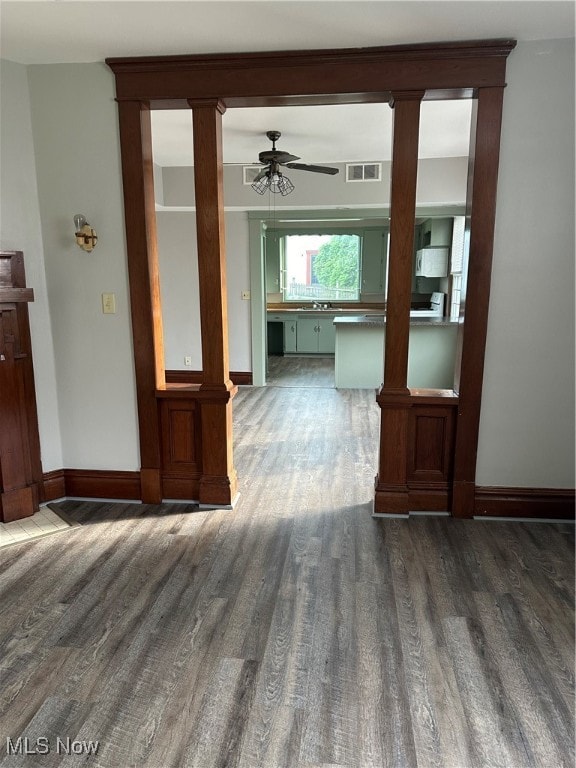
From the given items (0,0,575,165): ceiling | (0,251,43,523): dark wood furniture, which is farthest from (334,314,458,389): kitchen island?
(0,251,43,523): dark wood furniture

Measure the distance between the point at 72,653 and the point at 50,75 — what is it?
2.86 m

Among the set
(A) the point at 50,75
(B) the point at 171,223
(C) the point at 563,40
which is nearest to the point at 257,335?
(B) the point at 171,223

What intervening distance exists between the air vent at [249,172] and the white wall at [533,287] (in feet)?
11.6

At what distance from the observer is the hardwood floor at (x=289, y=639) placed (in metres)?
1.55

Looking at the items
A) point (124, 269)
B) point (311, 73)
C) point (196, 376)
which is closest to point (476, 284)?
point (311, 73)

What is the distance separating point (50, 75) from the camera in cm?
274

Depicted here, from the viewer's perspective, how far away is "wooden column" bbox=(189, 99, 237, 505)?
275 centimetres

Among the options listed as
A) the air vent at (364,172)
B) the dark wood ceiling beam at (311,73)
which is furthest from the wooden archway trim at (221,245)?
the air vent at (364,172)

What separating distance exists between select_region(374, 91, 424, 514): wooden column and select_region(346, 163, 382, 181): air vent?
2942 millimetres

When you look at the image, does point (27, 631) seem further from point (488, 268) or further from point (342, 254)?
point (342, 254)

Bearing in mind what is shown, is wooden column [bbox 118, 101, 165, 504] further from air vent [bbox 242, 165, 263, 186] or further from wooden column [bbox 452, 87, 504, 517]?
air vent [bbox 242, 165, 263, 186]

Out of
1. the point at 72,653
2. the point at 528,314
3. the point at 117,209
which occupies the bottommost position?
the point at 72,653

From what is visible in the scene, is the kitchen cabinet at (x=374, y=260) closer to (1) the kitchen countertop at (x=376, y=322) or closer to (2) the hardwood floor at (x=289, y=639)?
(1) the kitchen countertop at (x=376, y=322)

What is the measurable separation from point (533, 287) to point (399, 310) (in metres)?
0.71
